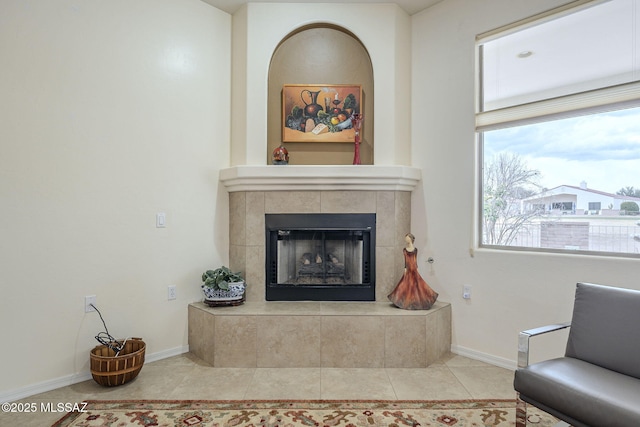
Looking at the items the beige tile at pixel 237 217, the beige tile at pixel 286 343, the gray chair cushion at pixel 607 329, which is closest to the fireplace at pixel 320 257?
the beige tile at pixel 237 217

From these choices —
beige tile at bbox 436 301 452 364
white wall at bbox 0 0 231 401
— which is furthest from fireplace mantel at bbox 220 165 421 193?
beige tile at bbox 436 301 452 364

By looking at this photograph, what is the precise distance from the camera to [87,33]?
8.47 ft

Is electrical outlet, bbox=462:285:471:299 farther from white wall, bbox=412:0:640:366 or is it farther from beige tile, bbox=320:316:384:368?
beige tile, bbox=320:316:384:368

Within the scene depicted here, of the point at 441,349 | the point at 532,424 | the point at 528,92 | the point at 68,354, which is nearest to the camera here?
the point at 532,424

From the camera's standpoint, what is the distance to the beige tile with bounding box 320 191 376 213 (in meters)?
3.23

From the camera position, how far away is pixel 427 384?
253 centimetres

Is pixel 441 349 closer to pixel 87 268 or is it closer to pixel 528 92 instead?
pixel 528 92

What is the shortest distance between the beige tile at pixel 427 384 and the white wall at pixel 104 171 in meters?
1.81

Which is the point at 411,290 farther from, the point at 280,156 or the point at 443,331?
the point at 280,156

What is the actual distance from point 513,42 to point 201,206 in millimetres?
2888

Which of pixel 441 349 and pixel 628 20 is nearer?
pixel 628 20

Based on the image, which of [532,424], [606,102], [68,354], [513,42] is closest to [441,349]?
[532,424]

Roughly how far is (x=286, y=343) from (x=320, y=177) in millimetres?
1368

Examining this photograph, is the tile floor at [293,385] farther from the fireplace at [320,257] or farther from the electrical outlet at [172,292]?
the fireplace at [320,257]
